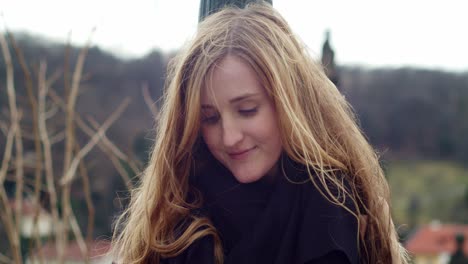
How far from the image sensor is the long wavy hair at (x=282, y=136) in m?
1.66

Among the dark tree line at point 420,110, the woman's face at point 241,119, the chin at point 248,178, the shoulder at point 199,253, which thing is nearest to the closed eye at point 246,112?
the woman's face at point 241,119

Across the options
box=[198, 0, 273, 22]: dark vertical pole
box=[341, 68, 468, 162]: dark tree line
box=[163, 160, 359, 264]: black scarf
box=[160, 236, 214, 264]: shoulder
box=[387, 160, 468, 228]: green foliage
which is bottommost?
box=[387, 160, 468, 228]: green foliage

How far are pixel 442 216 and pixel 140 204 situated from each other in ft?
177

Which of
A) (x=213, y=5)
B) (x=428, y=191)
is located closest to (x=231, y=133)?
(x=213, y=5)

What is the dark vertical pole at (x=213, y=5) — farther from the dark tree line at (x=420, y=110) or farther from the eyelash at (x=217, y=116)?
the dark tree line at (x=420, y=110)

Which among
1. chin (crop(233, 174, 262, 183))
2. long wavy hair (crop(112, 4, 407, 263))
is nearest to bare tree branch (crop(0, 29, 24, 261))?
long wavy hair (crop(112, 4, 407, 263))

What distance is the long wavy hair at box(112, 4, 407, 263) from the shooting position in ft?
5.45

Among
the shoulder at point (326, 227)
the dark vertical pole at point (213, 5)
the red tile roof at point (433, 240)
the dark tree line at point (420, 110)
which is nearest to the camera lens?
the shoulder at point (326, 227)

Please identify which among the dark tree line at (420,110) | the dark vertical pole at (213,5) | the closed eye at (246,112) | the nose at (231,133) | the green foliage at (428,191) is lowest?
the green foliage at (428,191)

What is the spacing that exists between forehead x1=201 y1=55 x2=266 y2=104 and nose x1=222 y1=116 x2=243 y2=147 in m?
0.06

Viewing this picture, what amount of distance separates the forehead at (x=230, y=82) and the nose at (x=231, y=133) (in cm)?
6

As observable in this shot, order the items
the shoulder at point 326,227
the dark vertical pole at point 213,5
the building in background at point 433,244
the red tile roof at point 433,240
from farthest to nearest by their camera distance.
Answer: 1. the building in background at point 433,244
2. the red tile roof at point 433,240
3. the dark vertical pole at point 213,5
4. the shoulder at point 326,227

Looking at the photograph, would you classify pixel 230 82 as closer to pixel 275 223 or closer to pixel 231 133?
pixel 231 133

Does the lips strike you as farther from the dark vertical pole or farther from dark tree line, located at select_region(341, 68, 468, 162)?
dark tree line, located at select_region(341, 68, 468, 162)
